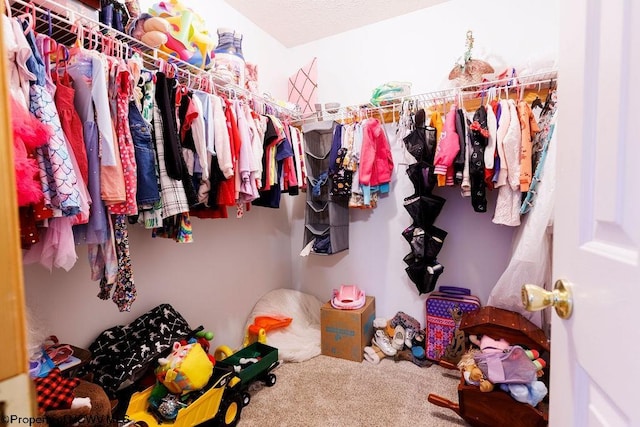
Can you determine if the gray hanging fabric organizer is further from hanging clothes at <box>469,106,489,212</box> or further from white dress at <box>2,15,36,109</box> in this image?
white dress at <box>2,15,36,109</box>

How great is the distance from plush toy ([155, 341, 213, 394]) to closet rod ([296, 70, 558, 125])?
1.86 metres

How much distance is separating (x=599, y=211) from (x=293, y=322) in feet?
7.38

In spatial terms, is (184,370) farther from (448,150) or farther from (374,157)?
(448,150)

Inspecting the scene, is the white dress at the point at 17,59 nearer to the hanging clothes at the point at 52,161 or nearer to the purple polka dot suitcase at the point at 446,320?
the hanging clothes at the point at 52,161

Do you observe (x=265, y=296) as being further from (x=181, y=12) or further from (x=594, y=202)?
(x=594, y=202)

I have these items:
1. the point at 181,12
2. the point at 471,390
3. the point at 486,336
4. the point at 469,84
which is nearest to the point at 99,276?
the point at 181,12

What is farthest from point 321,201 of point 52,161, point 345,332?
point 52,161

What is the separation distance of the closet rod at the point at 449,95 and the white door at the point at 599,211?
1.50 m

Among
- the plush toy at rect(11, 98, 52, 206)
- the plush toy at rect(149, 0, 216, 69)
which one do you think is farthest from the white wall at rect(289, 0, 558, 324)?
the plush toy at rect(11, 98, 52, 206)

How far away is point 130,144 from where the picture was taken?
1.08 m

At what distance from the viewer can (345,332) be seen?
84.4 inches

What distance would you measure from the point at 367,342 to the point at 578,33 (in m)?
2.16

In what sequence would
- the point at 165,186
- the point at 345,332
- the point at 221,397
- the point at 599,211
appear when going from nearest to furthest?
the point at 599,211 < the point at 165,186 < the point at 221,397 < the point at 345,332

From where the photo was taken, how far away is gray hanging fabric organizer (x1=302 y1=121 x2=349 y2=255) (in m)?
2.28
